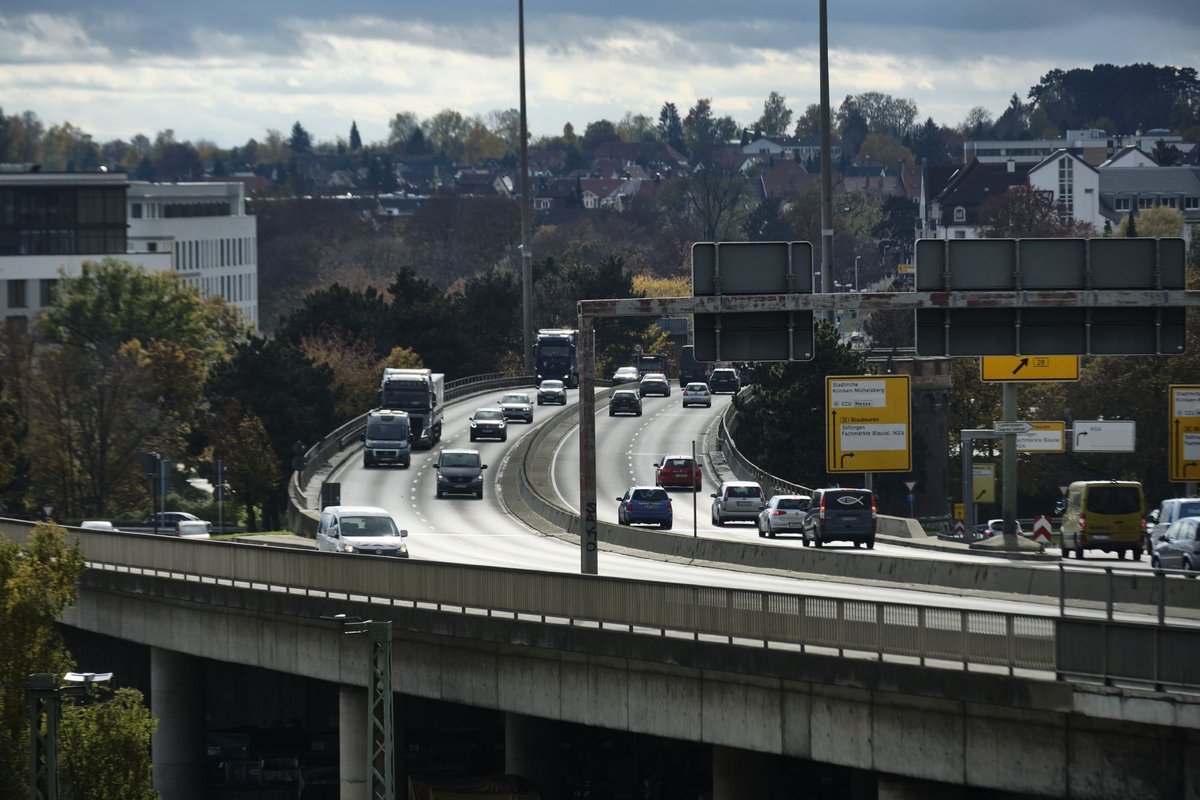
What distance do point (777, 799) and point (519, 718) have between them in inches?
181

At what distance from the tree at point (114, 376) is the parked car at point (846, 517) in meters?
47.6

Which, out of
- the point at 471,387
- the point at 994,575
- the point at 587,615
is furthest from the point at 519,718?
the point at 471,387

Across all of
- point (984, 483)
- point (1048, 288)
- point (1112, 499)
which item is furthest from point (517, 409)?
point (1048, 288)

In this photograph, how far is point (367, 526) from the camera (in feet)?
173

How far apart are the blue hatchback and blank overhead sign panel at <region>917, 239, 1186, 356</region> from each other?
34.8 m

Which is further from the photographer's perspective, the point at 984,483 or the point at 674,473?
the point at 984,483

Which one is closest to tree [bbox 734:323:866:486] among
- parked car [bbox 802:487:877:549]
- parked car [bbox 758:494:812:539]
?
parked car [bbox 758:494:812:539]

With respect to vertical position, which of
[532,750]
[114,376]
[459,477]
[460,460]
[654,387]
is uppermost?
[114,376]

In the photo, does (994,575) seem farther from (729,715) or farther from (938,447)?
(938,447)

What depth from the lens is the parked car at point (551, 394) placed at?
132 metres

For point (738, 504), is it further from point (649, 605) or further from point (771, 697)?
point (771, 697)

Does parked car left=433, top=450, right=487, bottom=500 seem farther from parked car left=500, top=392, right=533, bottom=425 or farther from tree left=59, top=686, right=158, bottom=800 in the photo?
tree left=59, top=686, right=158, bottom=800

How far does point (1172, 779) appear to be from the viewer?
25781mm

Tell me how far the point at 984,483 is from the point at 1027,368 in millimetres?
30388
